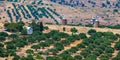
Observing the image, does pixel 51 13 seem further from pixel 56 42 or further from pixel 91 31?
pixel 56 42

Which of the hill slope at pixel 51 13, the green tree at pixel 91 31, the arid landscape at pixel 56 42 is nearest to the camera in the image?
the arid landscape at pixel 56 42

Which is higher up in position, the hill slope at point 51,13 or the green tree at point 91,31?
the green tree at point 91,31

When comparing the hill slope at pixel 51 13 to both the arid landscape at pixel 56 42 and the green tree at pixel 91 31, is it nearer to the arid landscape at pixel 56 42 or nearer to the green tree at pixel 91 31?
the arid landscape at pixel 56 42

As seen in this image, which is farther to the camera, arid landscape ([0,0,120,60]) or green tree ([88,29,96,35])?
green tree ([88,29,96,35])

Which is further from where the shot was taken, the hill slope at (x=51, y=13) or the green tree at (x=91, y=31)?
the hill slope at (x=51, y=13)

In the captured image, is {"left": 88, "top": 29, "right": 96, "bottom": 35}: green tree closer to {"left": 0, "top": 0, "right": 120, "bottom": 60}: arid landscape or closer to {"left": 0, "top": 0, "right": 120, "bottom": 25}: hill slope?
{"left": 0, "top": 0, "right": 120, "bottom": 60}: arid landscape

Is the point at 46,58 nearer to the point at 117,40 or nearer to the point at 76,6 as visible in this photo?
the point at 117,40

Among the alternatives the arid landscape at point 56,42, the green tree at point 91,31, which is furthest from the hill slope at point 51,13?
the green tree at point 91,31

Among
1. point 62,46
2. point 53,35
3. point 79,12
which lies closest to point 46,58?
point 62,46

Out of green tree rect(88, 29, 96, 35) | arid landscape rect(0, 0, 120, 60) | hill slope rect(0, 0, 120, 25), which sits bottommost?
hill slope rect(0, 0, 120, 25)

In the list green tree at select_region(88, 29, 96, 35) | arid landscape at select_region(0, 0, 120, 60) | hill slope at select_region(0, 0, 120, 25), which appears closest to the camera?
arid landscape at select_region(0, 0, 120, 60)

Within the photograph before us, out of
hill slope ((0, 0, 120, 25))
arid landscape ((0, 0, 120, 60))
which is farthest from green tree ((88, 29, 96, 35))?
hill slope ((0, 0, 120, 25))

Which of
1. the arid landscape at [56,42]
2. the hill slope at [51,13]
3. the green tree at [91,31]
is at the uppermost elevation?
the arid landscape at [56,42]
